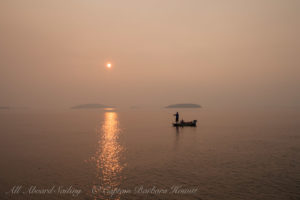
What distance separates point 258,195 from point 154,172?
34.1 feet

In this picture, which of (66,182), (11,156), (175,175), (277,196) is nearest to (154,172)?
(175,175)

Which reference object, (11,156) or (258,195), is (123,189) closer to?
(258,195)

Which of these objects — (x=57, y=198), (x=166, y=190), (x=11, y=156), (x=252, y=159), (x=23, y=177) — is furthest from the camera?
(x=11, y=156)

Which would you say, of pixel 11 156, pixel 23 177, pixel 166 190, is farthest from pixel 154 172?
pixel 11 156

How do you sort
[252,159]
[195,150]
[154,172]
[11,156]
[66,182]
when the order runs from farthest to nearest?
[195,150], [11,156], [252,159], [154,172], [66,182]

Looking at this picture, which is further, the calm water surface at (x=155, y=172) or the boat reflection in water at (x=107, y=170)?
the boat reflection in water at (x=107, y=170)

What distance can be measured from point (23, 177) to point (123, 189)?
11.0 m

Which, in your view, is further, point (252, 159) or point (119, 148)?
point (119, 148)

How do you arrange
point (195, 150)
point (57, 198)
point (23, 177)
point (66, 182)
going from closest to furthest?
point (57, 198), point (66, 182), point (23, 177), point (195, 150)

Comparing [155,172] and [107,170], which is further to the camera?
[107,170]

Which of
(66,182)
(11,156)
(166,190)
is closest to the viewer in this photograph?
(166,190)

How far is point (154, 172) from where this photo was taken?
2353 cm

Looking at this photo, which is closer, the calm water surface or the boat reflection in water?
the calm water surface

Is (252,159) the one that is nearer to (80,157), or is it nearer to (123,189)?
(123,189)
